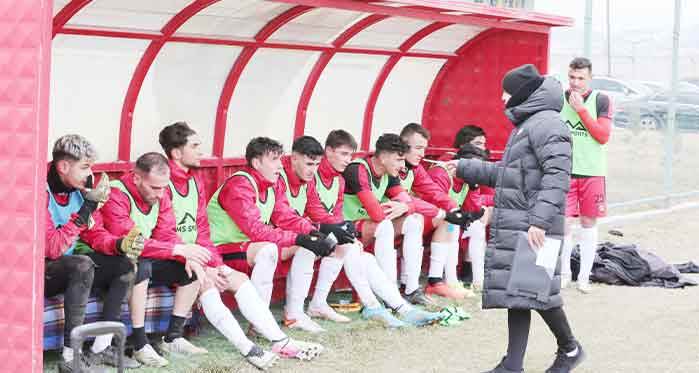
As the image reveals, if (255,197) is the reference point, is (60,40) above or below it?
above

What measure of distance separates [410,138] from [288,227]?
57.8 inches

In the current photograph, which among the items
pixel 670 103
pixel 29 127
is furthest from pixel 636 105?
pixel 29 127

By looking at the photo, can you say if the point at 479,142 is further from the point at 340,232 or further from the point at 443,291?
the point at 340,232

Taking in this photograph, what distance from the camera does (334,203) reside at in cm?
707

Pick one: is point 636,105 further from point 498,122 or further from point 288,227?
point 288,227

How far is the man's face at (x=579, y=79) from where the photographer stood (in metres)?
8.03

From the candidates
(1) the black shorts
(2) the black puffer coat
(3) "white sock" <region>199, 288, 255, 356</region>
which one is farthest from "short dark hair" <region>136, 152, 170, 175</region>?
(2) the black puffer coat

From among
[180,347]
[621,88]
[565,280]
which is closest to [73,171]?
[180,347]

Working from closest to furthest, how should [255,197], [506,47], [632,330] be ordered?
[255,197] → [632,330] → [506,47]

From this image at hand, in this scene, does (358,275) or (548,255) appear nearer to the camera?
(548,255)

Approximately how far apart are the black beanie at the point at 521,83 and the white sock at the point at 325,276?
1.68 meters

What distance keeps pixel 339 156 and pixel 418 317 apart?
3.47ft

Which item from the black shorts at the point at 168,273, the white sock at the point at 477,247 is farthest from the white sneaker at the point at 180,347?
the white sock at the point at 477,247

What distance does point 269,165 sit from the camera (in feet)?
21.1
